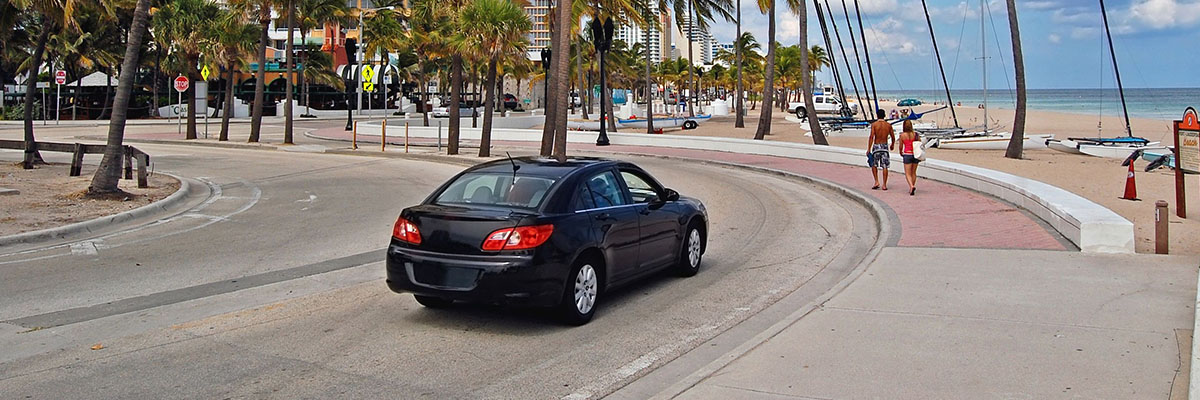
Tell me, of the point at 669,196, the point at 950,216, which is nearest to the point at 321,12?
the point at 950,216

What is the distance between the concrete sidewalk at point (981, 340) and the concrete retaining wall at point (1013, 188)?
555 millimetres

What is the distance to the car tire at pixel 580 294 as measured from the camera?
7.79 meters

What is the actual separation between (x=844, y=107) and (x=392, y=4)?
28887 mm

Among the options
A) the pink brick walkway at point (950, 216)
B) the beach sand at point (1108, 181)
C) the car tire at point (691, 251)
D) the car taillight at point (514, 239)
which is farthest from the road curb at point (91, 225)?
the beach sand at point (1108, 181)

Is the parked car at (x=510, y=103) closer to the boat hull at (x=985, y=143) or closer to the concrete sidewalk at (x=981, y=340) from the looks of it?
the boat hull at (x=985, y=143)

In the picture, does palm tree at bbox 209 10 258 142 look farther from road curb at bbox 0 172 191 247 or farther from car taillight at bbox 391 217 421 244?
car taillight at bbox 391 217 421 244

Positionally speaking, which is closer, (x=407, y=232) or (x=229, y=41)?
(x=407, y=232)

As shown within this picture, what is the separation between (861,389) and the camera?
603 cm

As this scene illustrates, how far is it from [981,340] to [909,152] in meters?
10.7

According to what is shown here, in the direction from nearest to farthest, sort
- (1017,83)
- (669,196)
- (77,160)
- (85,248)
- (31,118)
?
(669,196), (85,248), (77,160), (31,118), (1017,83)

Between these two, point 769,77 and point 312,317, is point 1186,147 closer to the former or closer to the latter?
point 312,317

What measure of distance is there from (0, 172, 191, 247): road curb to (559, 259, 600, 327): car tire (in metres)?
8.07

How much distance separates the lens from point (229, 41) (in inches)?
1575

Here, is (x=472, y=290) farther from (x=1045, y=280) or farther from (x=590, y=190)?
(x=1045, y=280)
